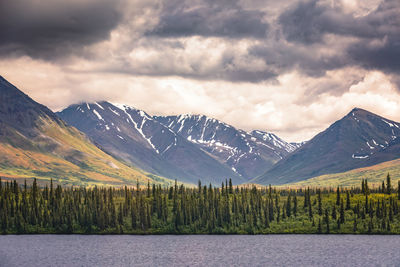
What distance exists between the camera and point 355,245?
198m

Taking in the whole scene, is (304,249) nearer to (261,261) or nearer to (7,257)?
(261,261)

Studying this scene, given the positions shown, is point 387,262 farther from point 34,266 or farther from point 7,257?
point 7,257

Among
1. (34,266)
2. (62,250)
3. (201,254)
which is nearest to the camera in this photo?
(34,266)

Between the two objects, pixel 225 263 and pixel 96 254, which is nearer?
pixel 225 263

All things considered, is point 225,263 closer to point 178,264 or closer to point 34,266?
point 178,264

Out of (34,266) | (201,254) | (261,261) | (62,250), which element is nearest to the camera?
(34,266)

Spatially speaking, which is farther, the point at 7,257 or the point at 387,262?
the point at 7,257

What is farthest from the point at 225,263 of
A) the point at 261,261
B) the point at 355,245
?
the point at 355,245

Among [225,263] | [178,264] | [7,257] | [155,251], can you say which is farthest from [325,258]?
[7,257]

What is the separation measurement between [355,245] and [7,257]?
124986 millimetres

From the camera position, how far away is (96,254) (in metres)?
179

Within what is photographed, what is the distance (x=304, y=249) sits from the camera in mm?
187500

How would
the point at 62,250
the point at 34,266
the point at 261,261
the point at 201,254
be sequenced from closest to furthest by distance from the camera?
the point at 34,266, the point at 261,261, the point at 201,254, the point at 62,250

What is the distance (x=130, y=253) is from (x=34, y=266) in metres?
39.4
